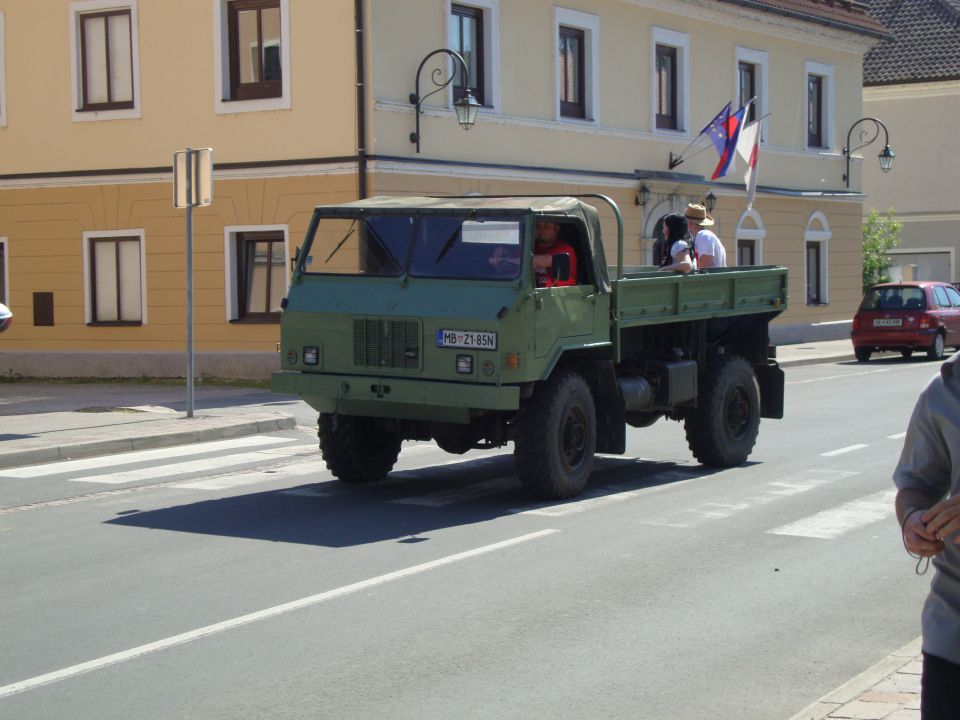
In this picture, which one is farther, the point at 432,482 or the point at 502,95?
the point at 502,95

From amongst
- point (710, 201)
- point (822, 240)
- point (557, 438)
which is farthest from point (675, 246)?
point (822, 240)

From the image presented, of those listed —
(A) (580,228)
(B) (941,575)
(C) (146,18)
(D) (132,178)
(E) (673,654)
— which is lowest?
(E) (673,654)

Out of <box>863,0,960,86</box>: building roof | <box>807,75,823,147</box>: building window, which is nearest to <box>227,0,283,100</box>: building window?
<box>807,75,823,147</box>: building window

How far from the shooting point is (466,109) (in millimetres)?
21609

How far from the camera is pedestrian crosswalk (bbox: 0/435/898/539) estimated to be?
10031mm

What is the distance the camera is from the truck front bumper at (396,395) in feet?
32.8

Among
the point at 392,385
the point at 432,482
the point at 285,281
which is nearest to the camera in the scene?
the point at 392,385

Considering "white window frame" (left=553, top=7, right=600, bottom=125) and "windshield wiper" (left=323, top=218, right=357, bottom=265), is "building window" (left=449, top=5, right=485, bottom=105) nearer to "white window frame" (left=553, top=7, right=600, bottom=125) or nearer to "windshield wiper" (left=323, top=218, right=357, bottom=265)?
"white window frame" (left=553, top=7, right=600, bottom=125)

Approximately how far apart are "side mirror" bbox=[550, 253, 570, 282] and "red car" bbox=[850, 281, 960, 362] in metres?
18.8

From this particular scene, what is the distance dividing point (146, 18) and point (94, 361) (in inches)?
228

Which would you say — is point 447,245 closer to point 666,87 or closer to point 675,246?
point 675,246

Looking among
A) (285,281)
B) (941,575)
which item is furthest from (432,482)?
(285,281)

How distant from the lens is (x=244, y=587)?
764cm

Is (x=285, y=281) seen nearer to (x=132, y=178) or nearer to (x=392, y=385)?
(x=132, y=178)
